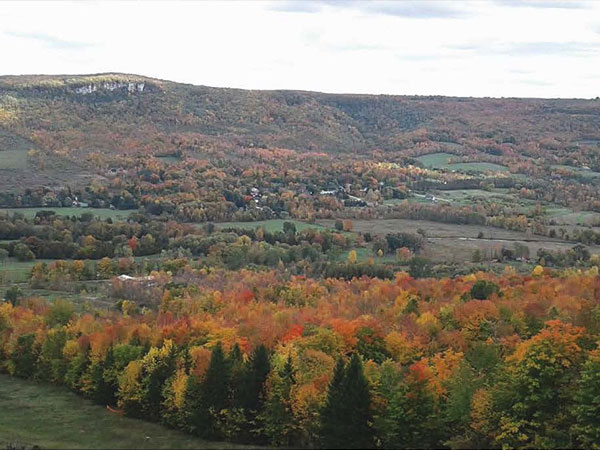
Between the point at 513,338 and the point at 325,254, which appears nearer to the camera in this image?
the point at 513,338

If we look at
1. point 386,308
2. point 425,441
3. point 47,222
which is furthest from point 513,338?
point 47,222

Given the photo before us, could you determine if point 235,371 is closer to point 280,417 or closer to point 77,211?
point 280,417

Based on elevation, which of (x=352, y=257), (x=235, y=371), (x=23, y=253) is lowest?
(x=23, y=253)

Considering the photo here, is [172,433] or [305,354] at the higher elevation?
[305,354]

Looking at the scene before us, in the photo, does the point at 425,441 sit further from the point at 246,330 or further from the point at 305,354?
the point at 246,330

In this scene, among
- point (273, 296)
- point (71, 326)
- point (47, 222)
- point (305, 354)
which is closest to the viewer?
point (305, 354)

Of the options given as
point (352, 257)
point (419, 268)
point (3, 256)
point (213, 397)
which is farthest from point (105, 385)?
point (352, 257)
